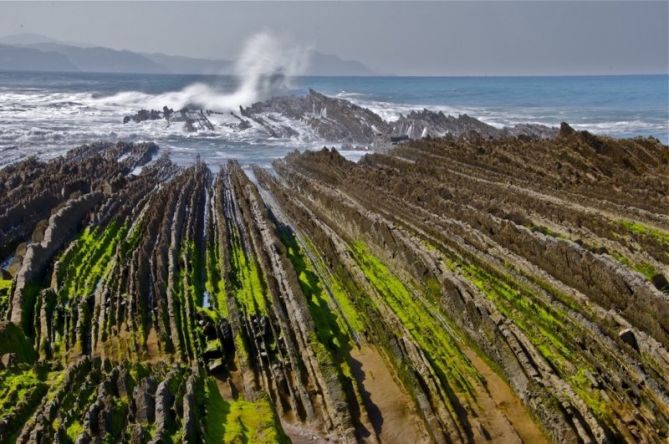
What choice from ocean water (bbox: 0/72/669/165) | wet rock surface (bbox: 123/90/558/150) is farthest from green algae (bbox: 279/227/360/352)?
wet rock surface (bbox: 123/90/558/150)

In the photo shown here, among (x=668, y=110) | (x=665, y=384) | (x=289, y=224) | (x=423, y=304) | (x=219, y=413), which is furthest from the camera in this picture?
(x=668, y=110)

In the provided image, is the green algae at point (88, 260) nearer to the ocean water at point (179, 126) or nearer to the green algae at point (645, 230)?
the green algae at point (645, 230)

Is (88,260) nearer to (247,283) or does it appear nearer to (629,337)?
(247,283)

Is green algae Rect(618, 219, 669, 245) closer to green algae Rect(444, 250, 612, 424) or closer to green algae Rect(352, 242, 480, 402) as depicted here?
green algae Rect(444, 250, 612, 424)

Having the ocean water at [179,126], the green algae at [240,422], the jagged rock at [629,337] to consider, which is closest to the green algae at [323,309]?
the green algae at [240,422]

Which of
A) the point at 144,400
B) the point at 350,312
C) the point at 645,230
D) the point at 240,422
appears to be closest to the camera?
the point at 144,400

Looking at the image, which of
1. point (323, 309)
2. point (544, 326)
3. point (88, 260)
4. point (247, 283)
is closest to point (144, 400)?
point (323, 309)

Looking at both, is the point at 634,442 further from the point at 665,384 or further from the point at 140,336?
the point at 140,336

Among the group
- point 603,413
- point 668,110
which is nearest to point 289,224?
point 603,413
